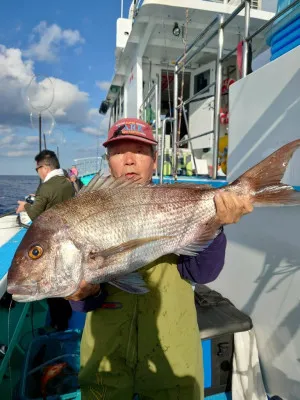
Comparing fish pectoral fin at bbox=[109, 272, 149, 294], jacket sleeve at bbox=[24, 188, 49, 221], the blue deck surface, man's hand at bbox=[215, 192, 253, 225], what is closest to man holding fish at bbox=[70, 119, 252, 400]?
man's hand at bbox=[215, 192, 253, 225]

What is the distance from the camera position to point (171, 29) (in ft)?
22.2

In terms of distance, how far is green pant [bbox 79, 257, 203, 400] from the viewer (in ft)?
5.59

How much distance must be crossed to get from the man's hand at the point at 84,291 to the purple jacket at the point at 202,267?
0.33 ft

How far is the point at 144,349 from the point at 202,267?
0.62 meters

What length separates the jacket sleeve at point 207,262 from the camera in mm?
1662

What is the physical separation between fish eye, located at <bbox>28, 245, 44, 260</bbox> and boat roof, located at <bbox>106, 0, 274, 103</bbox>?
19.4ft

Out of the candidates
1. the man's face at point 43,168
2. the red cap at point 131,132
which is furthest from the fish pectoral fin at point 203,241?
the man's face at point 43,168

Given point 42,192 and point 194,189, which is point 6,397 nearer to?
point 42,192

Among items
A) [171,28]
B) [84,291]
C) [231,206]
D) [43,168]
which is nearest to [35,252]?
[84,291]

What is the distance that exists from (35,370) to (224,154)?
3.65 metres

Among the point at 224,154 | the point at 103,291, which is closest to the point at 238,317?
the point at 103,291

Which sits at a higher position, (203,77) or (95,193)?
(203,77)

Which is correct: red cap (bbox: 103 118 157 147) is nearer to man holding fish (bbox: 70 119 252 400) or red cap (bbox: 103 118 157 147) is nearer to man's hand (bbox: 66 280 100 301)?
man holding fish (bbox: 70 119 252 400)

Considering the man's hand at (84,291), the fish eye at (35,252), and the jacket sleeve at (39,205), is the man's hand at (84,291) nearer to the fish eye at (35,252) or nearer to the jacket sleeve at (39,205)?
the fish eye at (35,252)
